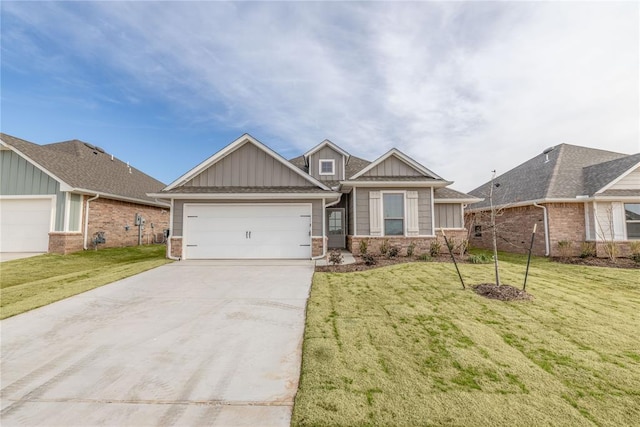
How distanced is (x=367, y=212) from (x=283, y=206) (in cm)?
378

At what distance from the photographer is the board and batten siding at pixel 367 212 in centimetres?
1221

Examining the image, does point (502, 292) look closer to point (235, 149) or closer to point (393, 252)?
point (393, 252)

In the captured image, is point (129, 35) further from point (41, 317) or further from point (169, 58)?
point (41, 317)

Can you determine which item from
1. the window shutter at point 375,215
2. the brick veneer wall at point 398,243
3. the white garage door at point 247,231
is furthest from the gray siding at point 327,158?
the white garage door at point 247,231

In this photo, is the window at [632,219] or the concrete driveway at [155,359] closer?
the concrete driveway at [155,359]

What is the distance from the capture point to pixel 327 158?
1620 cm

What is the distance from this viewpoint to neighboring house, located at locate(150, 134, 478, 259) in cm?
1095

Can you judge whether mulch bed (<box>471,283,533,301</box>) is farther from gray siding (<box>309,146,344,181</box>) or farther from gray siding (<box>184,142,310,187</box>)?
gray siding (<box>309,146,344,181</box>)

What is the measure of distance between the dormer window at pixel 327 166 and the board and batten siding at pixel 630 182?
13185mm

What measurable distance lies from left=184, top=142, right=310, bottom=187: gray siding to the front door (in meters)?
3.99

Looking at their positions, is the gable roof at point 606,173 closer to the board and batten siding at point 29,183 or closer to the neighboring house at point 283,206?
the neighboring house at point 283,206

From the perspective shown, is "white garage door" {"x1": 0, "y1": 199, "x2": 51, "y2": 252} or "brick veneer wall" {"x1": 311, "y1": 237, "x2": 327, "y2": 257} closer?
"brick veneer wall" {"x1": 311, "y1": 237, "x2": 327, "y2": 257}

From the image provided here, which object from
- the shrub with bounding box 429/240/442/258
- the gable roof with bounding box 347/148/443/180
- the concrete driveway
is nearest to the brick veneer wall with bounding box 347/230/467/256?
the shrub with bounding box 429/240/442/258

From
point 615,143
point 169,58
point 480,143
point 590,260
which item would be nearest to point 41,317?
point 169,58
